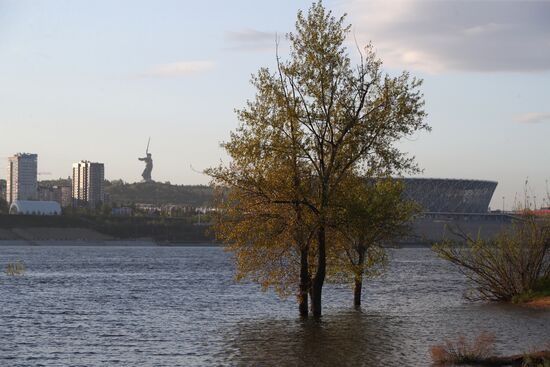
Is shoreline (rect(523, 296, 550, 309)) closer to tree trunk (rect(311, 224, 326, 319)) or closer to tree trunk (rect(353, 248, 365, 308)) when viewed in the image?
tree trunk (rect(353, 248, 365, 308))

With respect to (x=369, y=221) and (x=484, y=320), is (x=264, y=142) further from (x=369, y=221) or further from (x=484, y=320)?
(x=484, y=320)

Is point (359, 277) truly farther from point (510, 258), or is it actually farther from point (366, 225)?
point (510, 258)

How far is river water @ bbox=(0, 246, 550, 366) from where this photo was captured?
31359 millimetres

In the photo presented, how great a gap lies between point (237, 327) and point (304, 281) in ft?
11.1

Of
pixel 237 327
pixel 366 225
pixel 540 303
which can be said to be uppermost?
pixel 366 225

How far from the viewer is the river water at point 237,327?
31359mm

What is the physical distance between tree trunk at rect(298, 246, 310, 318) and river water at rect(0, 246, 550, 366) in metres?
0.82

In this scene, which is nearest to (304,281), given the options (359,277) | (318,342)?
(359,277)

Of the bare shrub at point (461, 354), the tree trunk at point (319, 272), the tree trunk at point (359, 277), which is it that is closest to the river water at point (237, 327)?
the bare shrub at point (461, 354)

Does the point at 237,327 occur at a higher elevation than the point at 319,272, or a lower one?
lower

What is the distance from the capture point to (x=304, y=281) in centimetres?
4038

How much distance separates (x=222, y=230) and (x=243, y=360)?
9.48m

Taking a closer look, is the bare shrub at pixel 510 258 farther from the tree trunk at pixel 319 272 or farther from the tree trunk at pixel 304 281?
the tree trunk at pixel 319 272

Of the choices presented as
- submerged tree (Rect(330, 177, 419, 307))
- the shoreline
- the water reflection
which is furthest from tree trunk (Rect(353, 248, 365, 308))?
the shoreline
